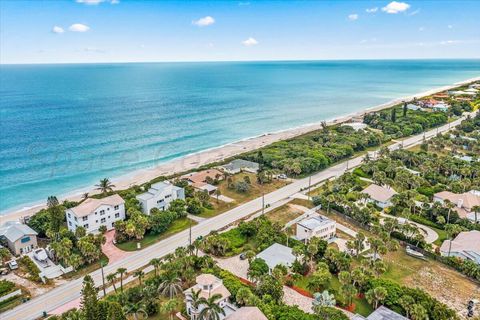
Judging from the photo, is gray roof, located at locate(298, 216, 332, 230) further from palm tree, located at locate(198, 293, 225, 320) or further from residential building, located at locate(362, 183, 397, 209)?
palm tree, located at locate(198, 293, 225, 320)

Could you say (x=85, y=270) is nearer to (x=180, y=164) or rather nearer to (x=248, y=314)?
(x=248, y=314)

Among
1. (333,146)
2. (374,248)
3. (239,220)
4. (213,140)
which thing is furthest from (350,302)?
(213,140)

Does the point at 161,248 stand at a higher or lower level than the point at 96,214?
lower

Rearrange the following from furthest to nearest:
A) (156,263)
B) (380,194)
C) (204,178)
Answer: (204,178) → (380,194) → (156,263)

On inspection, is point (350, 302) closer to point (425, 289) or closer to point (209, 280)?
point (425, 289)

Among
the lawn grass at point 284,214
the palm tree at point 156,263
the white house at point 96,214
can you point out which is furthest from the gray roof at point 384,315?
the white house at point 96,214

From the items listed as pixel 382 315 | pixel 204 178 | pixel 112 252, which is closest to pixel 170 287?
pixel 112 252

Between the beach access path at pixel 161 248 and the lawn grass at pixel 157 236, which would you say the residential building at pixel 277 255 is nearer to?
the beach access path at pixel 161 248
